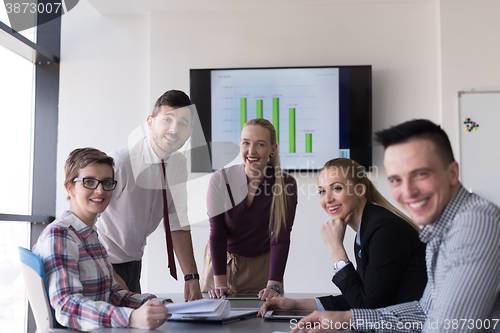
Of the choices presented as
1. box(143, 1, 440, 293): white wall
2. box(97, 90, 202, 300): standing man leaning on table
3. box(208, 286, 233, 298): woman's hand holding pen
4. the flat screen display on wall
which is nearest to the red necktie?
box(97, 90, 202, 300): standing man leaning on table

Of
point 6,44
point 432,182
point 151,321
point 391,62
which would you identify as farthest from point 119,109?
point 432,182

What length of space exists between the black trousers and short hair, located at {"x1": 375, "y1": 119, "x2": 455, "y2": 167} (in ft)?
4.93

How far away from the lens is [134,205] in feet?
6.69

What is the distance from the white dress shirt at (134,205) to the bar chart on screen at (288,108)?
62.2 inches

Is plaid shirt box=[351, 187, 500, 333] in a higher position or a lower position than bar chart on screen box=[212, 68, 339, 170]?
lower

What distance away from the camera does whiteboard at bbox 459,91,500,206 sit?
11.4 ft

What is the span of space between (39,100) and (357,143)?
9.21 ft

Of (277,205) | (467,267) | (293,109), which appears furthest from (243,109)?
(467,267)

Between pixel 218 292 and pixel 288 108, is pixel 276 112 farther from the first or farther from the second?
pixel 218 292

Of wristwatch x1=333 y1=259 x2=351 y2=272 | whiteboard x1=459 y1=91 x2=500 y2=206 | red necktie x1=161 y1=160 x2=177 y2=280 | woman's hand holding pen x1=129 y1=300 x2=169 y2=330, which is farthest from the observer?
whiteboard x1=459 y1=91 x2=500 y2=206

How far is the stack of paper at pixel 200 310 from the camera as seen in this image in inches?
49.3

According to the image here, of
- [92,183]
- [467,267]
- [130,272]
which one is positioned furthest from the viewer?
[130,272]

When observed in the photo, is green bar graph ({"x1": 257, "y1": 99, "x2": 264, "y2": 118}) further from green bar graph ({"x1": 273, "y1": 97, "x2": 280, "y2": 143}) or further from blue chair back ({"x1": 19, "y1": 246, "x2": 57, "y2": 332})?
blue chair back ({"x1": 19, "y1": 246, "x2": 57, "y2": 332})

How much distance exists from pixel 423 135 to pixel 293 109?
261 centimetres
